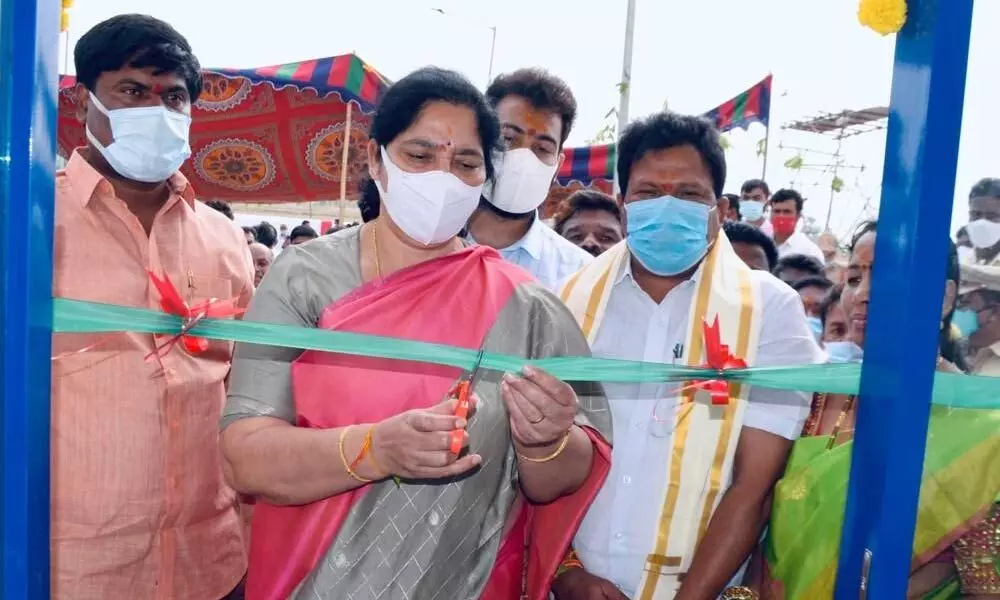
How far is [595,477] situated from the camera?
190 centimetres

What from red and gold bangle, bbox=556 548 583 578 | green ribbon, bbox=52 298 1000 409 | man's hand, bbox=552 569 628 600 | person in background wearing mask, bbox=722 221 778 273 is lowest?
man's hand, bbox=552 569 628 600

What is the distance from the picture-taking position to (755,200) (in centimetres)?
864

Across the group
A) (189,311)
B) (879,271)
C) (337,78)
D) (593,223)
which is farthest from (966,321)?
(337,78)

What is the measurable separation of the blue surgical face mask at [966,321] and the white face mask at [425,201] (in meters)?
1.04

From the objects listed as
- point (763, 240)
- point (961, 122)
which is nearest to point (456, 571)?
point (961, 122)

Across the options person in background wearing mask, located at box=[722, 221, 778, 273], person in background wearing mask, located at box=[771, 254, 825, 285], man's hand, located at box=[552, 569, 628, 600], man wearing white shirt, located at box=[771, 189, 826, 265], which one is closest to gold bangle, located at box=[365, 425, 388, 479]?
man's hand, located at box=[552, 569, 628, 600]

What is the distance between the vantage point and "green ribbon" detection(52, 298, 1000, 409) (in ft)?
4.94

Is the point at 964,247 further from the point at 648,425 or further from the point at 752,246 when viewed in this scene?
the point at 752,246

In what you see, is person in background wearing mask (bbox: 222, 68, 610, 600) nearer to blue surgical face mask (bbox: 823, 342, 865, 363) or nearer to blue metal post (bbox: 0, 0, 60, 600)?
blue metal post (bbox: 0, 0, 60, 600)

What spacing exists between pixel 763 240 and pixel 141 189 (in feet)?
7.79

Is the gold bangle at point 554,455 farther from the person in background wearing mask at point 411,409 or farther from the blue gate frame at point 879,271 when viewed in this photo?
the blue gate frame at point 879,271

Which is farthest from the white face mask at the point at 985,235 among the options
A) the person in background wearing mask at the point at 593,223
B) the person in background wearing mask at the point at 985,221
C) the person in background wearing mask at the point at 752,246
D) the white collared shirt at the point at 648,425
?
the person in background wearing mask at the point at 593,223

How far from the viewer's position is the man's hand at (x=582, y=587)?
2.12 m

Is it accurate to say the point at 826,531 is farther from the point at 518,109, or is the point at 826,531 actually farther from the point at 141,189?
the point at 141,189
